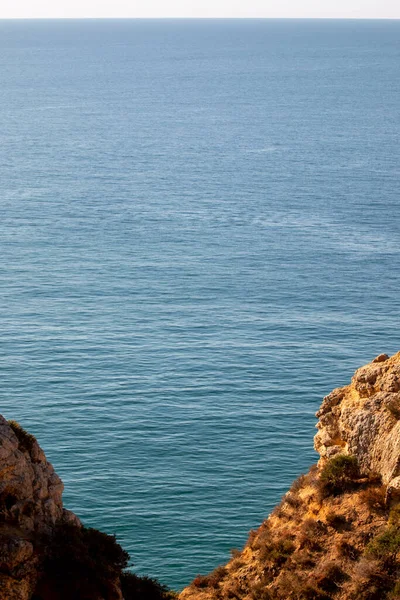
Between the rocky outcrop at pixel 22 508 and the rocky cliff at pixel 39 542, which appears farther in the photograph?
the rocky cliff at pixel 39 542

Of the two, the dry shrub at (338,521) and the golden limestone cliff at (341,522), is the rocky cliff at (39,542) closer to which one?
the golden limestone cliff at (341,522)

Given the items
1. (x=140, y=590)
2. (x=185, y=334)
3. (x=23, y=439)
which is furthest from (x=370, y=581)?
(x=185, y=334)

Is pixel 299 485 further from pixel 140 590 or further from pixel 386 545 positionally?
pixel 140 590

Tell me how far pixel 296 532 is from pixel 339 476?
297 cm

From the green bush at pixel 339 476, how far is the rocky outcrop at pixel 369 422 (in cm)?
40

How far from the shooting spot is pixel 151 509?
225 ft

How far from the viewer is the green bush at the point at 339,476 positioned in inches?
1583

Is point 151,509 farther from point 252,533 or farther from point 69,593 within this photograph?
point 69,593

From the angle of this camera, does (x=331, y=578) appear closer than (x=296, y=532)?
Yes

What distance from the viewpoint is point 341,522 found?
128 feet

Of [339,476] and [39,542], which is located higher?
[339,476]

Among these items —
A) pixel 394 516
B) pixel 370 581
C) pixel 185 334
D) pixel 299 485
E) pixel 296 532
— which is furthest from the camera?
pixel 185 334

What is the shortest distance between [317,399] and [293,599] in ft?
178

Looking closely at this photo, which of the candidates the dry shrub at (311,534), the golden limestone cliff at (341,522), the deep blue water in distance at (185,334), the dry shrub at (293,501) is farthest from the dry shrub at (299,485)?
the deep blue water in distance at (185,334)
